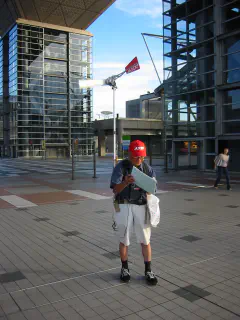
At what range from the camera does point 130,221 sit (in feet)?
13.3

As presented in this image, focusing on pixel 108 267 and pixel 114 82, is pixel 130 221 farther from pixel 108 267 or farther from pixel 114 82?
pixel 114 82

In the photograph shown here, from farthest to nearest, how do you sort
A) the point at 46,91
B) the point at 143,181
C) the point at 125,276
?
the point at 46,91 → the point at 125,276 → the point at 143,181

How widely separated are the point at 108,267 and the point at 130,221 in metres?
1.00

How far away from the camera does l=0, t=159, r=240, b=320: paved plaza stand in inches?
136

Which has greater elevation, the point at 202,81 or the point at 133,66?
the point at 202,81

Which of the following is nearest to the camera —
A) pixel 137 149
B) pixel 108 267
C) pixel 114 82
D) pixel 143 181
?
pixel 143 181

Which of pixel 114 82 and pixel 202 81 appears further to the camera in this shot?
pixel 202 81

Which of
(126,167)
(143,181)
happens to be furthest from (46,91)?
(143,181)

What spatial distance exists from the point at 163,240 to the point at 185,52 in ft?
64.1

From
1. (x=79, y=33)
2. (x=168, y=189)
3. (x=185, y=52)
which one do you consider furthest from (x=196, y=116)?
(x=79, y=33)

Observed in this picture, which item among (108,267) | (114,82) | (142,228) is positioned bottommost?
(108,267)

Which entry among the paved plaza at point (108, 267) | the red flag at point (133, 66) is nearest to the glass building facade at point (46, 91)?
the red flag at point (133, 66)

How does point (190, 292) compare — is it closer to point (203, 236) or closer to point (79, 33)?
point (203, 236)

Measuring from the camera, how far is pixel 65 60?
57.0 metres
